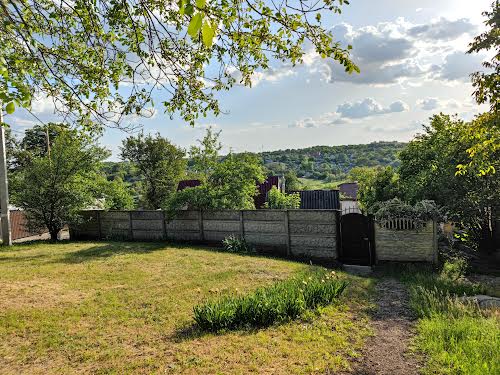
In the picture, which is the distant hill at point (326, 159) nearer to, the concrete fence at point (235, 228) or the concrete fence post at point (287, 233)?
the concrete fence at point (235, 228)

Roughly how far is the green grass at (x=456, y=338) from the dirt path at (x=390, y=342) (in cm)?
20

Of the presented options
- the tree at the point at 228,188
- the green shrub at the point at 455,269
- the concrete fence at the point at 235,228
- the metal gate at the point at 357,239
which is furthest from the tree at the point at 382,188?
the tree at the point at 228,188

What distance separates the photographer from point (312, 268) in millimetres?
10570

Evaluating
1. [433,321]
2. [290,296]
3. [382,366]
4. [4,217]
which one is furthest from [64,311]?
[4,217]

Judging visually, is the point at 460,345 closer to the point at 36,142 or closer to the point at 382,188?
the point at 382,188

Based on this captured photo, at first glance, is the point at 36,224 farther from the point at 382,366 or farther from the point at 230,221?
the point at 382,366

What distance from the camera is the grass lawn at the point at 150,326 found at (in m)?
4.55

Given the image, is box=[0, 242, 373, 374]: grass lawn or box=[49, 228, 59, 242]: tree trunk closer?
box=[0, 242, 373, 374]: grass lawn

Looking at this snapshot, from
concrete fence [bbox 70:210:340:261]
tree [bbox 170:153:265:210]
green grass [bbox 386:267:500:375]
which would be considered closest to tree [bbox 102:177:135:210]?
concrete fence [bbox 70:210:340:261]

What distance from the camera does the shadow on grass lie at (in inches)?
463

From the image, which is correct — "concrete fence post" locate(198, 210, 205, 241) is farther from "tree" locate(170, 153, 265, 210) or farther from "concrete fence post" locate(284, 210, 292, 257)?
"concrete fence post" locate(284, 210, 292, 257)

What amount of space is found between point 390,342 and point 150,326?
3717 millimetres

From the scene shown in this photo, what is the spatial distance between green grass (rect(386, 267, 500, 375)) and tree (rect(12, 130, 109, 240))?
14349mm

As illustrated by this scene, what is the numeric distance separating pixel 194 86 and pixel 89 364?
4.11m
